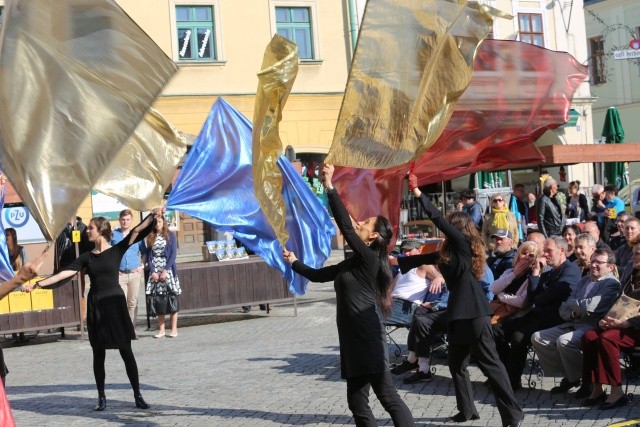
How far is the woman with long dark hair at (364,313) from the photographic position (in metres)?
7.90

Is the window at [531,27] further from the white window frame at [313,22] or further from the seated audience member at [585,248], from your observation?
the seated audience member at [585,248]

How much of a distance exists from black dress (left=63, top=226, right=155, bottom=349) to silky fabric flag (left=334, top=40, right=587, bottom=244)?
281cm

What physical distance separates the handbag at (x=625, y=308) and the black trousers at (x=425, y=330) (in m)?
1.98

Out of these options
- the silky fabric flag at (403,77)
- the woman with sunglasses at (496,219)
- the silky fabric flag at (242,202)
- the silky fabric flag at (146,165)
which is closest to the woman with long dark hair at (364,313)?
the silky fabric flag at (403,77)

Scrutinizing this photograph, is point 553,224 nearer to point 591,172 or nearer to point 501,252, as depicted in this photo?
point 501,252

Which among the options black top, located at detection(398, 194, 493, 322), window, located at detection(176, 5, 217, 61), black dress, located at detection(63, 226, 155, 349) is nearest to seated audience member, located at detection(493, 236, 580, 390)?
black top, located at detection(398, 194, 493, 322)

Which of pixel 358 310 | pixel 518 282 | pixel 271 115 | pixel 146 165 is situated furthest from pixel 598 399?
pixel 146 165

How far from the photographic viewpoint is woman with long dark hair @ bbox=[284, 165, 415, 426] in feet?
25.9

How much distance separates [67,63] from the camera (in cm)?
698

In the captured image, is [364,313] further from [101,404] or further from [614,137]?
[614,137]

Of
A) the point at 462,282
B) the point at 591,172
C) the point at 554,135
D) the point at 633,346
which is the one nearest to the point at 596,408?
the point at 633,346

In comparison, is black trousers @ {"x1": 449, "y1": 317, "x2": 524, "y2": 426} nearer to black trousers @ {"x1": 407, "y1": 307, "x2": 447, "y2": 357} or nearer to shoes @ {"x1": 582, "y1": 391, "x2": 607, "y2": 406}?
shoes @ {"x1": 582, "y1": 391, "x2": 607, "y2": 406}

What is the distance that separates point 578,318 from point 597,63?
4274cm

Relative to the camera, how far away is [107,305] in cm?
1015
